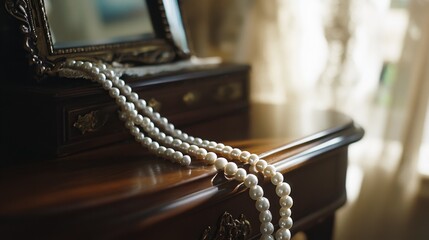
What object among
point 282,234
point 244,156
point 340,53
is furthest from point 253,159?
point 340,53

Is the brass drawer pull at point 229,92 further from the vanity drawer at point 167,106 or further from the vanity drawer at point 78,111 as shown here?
the vanity drawer at point 78,111

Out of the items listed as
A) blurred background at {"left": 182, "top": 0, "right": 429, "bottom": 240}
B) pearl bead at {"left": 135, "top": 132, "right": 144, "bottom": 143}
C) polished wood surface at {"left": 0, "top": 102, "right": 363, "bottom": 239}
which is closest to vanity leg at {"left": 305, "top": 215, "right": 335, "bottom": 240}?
polished wood surface at {"left": 0, "top": 102, "right": 363, "bottom": 239}

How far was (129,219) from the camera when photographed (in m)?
0.59

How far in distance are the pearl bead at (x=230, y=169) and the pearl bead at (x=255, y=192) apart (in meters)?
0.04

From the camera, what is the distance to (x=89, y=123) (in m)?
0.79

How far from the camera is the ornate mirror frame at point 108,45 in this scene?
0.79m

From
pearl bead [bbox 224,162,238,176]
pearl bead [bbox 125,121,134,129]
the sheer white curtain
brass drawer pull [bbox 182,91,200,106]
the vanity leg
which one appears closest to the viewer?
pearl bead [bbox 224,162,238,176]

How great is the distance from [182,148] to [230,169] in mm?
98

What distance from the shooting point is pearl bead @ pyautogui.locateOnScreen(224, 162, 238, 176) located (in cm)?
72

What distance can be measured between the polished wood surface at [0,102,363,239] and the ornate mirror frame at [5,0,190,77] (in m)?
0.16

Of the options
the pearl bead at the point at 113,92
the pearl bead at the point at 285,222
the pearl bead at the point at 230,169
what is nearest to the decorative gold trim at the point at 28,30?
the pearl bead at the point at 113,92

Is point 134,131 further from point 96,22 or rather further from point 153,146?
point 96,22

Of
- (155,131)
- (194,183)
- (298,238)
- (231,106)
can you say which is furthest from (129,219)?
(298,238)

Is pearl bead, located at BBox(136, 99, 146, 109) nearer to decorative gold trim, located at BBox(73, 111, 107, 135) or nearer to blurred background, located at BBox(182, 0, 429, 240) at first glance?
decorative gold trim, located at BBox(73, 111, 107, 135)
